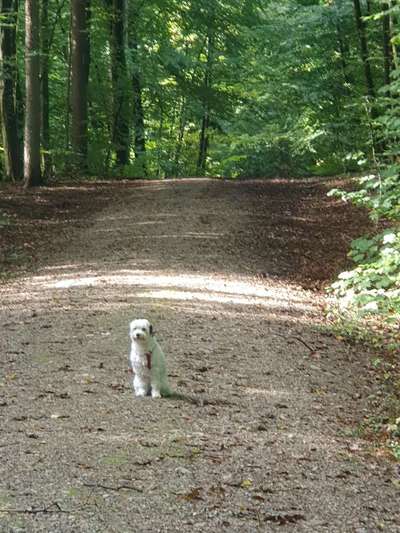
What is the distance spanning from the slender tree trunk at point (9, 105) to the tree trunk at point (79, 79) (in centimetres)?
201

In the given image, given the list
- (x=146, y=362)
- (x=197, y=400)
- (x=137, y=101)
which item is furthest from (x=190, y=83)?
(x=146, y=362)

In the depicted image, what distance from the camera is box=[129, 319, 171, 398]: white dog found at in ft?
19.1

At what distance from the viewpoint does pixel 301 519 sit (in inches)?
175

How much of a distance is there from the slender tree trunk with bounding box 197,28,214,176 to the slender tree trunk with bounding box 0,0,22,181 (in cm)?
938

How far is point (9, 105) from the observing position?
66.2ft

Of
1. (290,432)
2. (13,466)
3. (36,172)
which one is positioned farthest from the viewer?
(36,172)

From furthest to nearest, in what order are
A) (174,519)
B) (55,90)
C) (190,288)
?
(55,90)
(190,288)
(174,519)

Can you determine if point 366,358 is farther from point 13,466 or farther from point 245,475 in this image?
point 13,466

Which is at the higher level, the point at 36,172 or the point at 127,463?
the point at 36,172

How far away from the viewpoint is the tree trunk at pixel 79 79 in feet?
71.5

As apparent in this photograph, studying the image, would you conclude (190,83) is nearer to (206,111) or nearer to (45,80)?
(206,111)

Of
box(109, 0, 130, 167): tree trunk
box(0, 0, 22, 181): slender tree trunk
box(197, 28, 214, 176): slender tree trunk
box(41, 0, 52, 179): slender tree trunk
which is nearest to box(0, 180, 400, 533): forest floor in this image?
box(0, 0, 22, 181): slender tree trunk

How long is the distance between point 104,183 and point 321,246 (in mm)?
8573

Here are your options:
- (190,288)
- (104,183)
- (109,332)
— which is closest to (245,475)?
(109,332)
